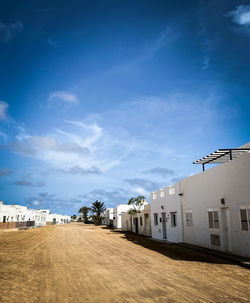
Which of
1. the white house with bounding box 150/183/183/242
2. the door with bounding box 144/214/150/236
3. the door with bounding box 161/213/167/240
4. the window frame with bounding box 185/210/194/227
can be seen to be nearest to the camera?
the window frame with bounding box 185/210/194/227

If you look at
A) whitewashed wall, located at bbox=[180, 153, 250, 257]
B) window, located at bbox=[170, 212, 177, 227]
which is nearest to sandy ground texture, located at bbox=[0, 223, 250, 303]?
whitewashed wall, located at bbox=[180, 153, 250, 257]

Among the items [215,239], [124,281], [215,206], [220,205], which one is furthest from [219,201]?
[124,281]

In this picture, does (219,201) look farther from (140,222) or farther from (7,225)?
(7,225)

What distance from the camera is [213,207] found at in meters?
14.7

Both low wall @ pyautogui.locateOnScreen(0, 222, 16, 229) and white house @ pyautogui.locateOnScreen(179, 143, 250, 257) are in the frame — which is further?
low wall @ pyautogui.locateOnScreen(0, 222, 16, 229)

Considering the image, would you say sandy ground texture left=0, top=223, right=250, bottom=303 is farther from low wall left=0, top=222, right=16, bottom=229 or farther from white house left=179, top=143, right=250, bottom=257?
low wall left=0, top=222, right=16, bottom=229

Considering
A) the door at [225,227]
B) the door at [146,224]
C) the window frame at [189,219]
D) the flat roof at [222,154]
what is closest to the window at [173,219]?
the window frame at [189,219]

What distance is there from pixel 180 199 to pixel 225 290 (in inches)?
507

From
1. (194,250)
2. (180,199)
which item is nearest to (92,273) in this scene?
(194,250)

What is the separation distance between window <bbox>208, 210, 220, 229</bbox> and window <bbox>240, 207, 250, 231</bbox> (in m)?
2.40

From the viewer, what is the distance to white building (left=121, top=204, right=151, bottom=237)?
3056 cm

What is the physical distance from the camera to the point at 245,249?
38.4 ft

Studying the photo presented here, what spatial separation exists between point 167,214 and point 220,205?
29.1 feet

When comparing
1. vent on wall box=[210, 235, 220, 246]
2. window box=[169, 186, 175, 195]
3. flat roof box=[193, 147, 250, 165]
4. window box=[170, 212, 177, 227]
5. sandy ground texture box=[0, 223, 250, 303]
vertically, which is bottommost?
sandy ground texture box=[0, 223, 250, 303]
